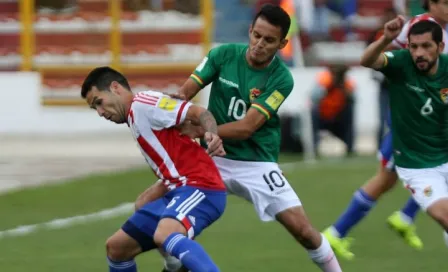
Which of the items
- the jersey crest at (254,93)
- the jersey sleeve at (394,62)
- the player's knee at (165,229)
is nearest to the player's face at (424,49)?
the jersey sleeve at (394,62)

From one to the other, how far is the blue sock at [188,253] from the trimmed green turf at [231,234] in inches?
87.4

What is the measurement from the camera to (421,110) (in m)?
8.85

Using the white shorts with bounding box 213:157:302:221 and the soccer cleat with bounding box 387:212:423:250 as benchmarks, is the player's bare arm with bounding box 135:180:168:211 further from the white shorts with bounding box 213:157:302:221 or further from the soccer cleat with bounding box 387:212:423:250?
the soccer cleat with bounding box 387:212:423:250

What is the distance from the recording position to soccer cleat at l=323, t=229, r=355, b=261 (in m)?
9.73

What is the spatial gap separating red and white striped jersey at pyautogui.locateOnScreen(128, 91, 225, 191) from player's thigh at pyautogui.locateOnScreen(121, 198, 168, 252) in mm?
161

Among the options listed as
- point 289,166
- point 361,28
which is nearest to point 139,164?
point 289,166

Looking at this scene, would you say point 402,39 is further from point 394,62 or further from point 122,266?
point 122,266

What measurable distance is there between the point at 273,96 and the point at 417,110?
137 cm

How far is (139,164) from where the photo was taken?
56.7ft

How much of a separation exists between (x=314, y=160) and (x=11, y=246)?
8078 millimetres

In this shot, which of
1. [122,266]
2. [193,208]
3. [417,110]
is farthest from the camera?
[417,110]

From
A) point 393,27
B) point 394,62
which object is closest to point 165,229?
point 393,27

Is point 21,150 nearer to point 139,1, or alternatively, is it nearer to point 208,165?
point 139,1

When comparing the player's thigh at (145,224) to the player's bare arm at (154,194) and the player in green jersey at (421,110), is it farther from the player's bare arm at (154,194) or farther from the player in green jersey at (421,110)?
the player in green jersey at (421,110)
